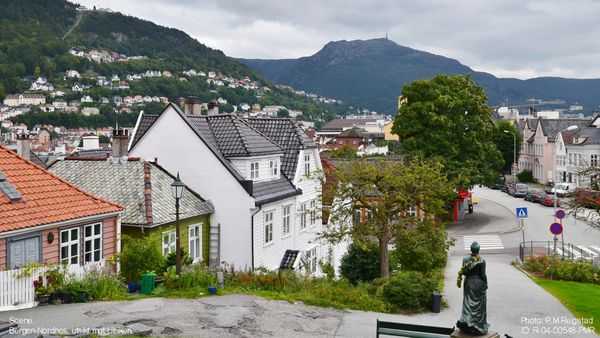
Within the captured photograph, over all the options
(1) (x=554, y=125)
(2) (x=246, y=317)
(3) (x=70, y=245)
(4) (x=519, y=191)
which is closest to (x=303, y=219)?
(3) (x=70, y=245)

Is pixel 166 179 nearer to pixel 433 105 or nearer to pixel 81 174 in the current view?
pixel 81 174

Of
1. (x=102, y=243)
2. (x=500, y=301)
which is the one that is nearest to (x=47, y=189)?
(x=102, y=243)

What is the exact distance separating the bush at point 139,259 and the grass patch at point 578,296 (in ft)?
44.3

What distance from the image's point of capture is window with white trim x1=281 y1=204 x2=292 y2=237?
30109mm

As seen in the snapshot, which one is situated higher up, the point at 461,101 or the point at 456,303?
the point at 461,101

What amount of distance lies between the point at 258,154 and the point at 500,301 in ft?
39.3

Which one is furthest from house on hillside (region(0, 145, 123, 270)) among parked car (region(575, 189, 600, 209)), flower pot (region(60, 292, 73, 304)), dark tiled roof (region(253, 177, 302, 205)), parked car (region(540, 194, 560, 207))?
parked car (region(540, 194, 560, 207))

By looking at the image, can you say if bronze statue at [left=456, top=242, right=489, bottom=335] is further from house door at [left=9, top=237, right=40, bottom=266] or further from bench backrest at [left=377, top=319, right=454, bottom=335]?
house door at [left=9, top=237, right=40, bottom=266]

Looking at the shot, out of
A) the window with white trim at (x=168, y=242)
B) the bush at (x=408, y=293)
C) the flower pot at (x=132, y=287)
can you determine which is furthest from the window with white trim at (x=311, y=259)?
the flower pot at (x=132, y=287)

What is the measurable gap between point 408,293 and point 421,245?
224 inches

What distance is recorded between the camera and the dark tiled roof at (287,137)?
3161 cm

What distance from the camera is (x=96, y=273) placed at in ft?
60.7

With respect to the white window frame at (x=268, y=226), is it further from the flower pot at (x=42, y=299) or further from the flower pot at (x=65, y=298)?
the flower pot at (x=42, y=299)

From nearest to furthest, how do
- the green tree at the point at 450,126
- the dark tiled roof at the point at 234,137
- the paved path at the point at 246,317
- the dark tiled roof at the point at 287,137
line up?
the paved path at the point at 246,317, the dark tiled roof at the point at 234,137, the dark tiled roof at the point at 287,137, the green tree at the point at 450,126
